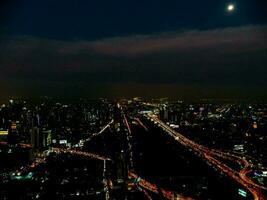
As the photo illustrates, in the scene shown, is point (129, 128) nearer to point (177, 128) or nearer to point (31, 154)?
point (177, 128)

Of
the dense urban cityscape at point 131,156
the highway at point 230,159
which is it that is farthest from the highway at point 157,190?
the highway at point 230,159

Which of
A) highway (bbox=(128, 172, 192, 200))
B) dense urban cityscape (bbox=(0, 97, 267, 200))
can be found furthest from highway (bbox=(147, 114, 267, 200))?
highway (bbox=(128, 172, 192, 200))

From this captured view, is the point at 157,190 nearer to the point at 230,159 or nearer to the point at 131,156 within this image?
the point at 131,156

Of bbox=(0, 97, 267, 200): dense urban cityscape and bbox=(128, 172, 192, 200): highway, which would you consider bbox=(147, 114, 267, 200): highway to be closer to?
bbox=(0, 97, 267, 200): dense urban cityscape

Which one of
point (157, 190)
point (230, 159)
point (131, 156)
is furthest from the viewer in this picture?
point (131, 156)

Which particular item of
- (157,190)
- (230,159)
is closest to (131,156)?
(230,159)

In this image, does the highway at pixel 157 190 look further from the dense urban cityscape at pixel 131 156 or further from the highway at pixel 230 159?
the highway at pixel 230 159

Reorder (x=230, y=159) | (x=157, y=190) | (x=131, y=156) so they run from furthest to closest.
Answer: (x=131, y=156) < (x=230, y=159) < (x=157, y=190)

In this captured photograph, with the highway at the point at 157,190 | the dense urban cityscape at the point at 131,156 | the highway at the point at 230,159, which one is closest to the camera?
the highway at the point at 157,190

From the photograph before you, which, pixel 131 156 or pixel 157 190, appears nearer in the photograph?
pixel 157 190
